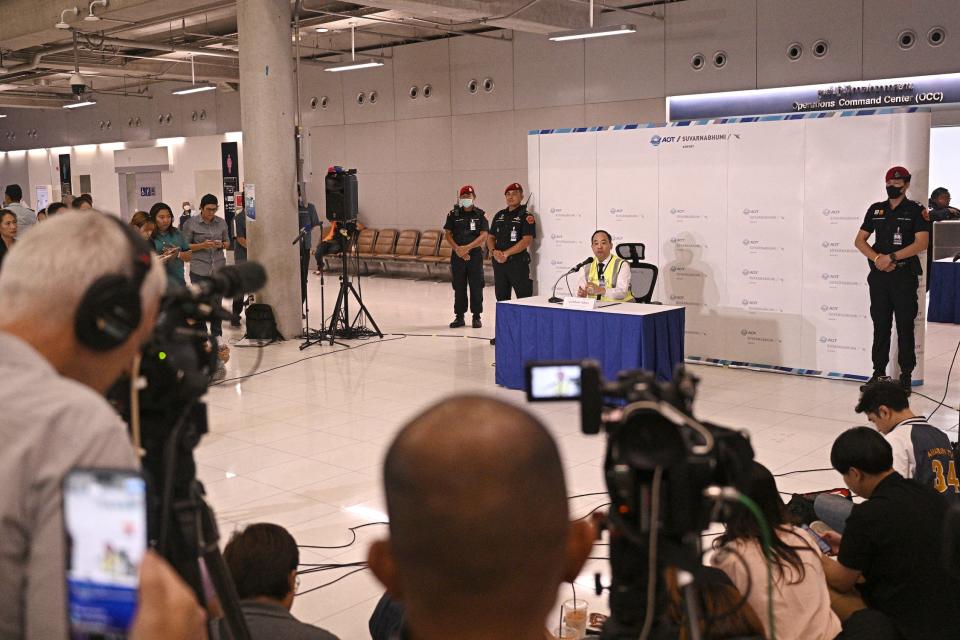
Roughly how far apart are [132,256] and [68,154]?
25758 mm

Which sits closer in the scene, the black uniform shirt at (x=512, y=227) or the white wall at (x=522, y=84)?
the black uniform shirt at (x=512, y=227)

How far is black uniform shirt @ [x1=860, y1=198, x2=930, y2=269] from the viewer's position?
7.58 meters

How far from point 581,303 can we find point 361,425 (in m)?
2.02

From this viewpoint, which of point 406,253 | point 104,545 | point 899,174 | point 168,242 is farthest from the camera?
point 406,253

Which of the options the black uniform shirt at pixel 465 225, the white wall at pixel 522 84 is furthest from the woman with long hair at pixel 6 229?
the black uniform shirt at pixel 465 225

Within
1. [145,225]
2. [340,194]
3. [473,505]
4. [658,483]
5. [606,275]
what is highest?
[340,194]

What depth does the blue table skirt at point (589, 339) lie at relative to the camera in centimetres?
748

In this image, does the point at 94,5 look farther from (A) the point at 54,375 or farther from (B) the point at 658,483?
(B) the point at 658,483

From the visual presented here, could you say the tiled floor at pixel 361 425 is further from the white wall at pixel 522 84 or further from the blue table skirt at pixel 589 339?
the white wall at pixel 522 84

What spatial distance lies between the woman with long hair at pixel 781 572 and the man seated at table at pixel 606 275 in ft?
18.0

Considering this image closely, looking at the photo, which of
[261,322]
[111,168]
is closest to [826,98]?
[261,322]

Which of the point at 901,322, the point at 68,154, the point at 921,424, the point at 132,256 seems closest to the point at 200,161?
the point at 68,154

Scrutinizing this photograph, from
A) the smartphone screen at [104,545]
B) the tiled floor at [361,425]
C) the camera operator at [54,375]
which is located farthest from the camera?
the tiled floor at [361,425]

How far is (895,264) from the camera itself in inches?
301
